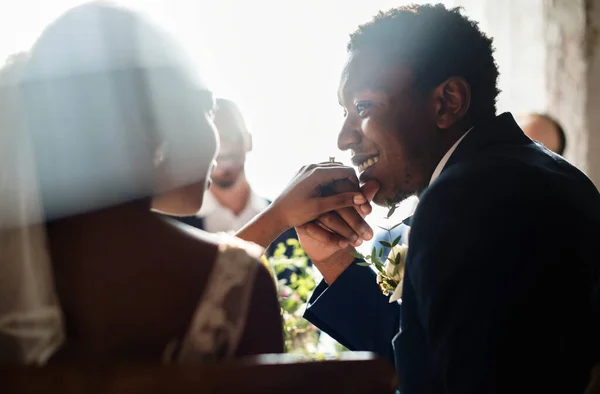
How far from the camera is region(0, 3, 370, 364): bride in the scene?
86 cm

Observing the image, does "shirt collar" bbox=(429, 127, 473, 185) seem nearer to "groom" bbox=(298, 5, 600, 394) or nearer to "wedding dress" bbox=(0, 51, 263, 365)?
"groom" bbox=(298, 5, 600, 394)

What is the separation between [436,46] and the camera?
1617mm

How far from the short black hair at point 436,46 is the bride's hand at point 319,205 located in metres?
0.32

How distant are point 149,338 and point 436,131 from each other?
97cm

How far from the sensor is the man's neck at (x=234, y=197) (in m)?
2.96

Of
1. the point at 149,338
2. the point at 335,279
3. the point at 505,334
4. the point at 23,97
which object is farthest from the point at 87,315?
the point at 335,279

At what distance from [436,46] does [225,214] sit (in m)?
1.54

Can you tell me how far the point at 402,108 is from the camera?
1.59 metres

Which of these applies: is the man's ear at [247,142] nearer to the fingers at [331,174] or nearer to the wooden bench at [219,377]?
the fingers at [331,174]

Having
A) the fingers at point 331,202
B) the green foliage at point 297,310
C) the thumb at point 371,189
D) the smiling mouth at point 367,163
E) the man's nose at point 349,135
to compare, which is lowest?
the green foliage at point 297,310

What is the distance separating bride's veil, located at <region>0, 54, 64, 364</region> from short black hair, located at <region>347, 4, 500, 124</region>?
97cm

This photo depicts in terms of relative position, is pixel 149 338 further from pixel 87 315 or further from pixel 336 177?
pixel 336 177

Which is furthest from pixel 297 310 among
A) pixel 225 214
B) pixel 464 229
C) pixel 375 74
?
pixel 225 214

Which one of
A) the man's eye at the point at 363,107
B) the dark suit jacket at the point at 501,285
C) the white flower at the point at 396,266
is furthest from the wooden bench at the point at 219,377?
the man's eye at the point at 363,107
